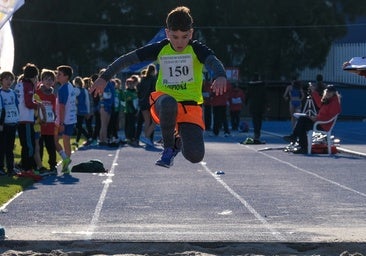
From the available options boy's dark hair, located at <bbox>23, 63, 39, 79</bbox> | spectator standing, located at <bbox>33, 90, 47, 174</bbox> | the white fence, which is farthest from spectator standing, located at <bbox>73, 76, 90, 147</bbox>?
the white fence

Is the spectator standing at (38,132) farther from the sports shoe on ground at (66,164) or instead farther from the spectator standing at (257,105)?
the spectator standing at (257,105)

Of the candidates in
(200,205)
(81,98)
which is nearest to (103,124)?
(81,98)

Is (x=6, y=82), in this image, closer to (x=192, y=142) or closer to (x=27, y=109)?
(x=27, y=109)

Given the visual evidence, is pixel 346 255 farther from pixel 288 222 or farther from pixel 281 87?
pixel 281 87

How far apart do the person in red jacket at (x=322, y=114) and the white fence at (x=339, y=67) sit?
2730 centimetres

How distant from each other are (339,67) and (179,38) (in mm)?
45737

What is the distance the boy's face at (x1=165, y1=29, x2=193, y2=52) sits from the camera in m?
9.70

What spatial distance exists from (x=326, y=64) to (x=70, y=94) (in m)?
39.9

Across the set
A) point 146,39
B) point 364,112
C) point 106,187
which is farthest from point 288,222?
point 146,39

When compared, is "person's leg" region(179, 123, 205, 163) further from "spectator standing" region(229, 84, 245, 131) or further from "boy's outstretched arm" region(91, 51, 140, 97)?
"spectator standing" region(229, 84, 245, 131)

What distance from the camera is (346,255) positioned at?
9.53 m

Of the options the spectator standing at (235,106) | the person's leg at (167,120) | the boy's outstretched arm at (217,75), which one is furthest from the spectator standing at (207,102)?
the boy's outstretched arm at (217,75)

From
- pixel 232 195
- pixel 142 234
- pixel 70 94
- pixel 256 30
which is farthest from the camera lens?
pixel 256 30

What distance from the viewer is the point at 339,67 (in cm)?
5472
